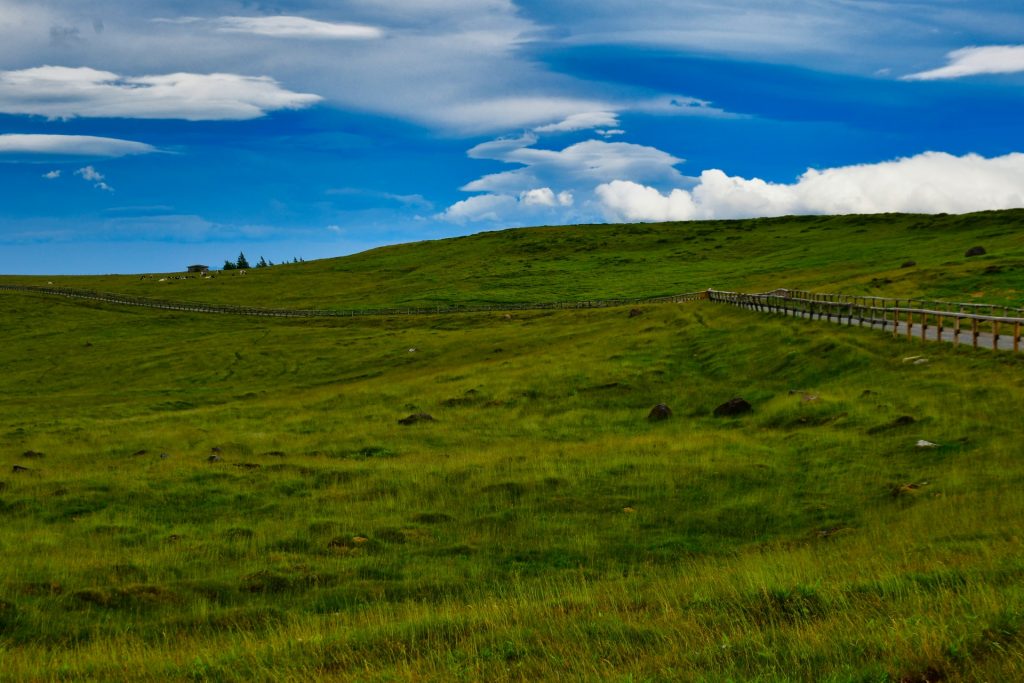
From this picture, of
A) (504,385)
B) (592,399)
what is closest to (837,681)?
(592,399)

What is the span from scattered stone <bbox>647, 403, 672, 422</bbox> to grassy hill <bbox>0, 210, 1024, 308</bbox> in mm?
37458

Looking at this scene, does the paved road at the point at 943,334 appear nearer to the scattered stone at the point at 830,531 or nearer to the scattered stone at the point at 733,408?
the scattered stone at the point at 733,408

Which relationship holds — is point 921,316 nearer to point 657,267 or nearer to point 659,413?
point 659,413

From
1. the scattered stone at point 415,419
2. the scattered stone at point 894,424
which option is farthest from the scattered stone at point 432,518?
the scattered stone at point 415,419

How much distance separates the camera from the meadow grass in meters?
9.69

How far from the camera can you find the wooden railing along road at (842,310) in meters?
35.5

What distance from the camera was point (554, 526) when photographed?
20.2 metres

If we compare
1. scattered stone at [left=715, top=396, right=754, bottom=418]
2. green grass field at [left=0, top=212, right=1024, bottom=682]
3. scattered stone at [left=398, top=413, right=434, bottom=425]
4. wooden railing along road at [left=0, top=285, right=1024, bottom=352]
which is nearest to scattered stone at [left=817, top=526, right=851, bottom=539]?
green grass field at [left=0, top=212, right=1024, bottom=682]

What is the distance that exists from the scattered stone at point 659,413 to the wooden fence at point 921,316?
1159 centimetres

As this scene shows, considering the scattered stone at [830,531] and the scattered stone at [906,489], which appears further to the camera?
the scattered stone at [906,489]

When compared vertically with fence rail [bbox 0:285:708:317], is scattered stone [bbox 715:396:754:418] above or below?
below

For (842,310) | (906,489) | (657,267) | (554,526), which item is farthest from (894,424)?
(657,267)

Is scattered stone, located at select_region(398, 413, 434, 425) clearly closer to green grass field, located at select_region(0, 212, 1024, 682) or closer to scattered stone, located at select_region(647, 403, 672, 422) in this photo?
green grass field, located at select_region(0, 212, 1024, 682)

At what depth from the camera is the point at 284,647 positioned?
10.9 m
